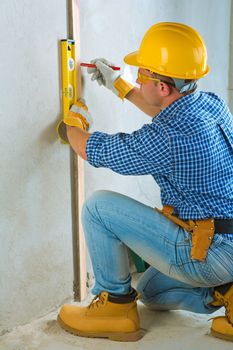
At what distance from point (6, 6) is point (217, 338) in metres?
1.40

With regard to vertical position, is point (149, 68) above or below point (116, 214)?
above

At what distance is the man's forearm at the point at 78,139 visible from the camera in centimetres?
176

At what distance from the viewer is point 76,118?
6.12ft

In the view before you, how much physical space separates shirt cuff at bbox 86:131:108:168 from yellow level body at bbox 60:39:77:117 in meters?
0.24

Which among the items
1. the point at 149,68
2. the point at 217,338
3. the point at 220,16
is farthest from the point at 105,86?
the point at 220,16

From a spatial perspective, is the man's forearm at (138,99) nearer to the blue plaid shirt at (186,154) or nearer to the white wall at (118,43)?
the white wall at (118,43)

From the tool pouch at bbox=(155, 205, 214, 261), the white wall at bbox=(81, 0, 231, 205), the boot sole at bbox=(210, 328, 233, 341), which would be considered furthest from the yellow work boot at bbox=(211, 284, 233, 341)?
the white wall at bbox=(81, 0, 231, 205)

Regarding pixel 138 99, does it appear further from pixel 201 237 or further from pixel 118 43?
pixel 201 237

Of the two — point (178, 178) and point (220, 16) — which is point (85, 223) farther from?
point (220, 16)

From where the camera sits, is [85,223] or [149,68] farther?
[85,223]

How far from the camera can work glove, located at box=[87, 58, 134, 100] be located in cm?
200

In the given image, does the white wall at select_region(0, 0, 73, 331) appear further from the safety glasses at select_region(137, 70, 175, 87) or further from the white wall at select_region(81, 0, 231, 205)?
the safety glasses at select_region(137, 70, 175, 87)

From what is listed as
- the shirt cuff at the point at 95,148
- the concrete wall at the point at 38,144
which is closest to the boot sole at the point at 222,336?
the concrete wall at the point at 38,144

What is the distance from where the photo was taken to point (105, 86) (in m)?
2.12
